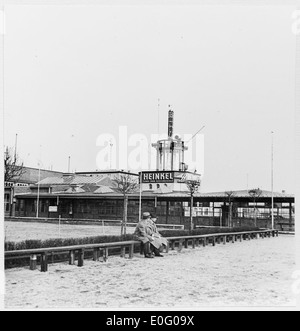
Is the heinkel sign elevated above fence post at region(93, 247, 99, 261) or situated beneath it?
elevated above

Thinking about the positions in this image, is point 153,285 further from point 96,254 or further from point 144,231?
point 144,231

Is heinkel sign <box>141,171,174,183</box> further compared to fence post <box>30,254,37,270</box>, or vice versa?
heinkel sign <box>141,171,174,183</box>

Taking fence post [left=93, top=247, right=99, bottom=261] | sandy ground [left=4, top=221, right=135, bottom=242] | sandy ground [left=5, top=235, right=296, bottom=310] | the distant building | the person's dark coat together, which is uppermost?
the distant building

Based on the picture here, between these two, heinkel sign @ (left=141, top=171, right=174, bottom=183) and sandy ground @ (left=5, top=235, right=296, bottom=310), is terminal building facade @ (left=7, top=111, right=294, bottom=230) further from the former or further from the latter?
sandy ground @ (left=5, top=235, right=296, bottom=310)

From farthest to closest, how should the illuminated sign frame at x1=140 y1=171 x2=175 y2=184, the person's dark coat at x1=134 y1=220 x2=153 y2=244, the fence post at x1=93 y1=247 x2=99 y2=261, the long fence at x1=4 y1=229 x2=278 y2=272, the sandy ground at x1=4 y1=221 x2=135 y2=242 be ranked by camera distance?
the illuminated sign frame at x1=140 y1=171 x2=175 y2=184
the sandy ground at x1=4 y1=221 x2=135 y2=242
the person's dark coat at x1=134 y1=220 x2=153 y2=244
the fence post at x1=93 y1=247 x2=99 y2=261
the long fence at x1=4 y1=229 x2=278 y2=272

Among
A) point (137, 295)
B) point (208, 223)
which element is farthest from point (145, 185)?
point (137, 295)

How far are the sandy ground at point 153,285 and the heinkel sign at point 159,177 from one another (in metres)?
31.4

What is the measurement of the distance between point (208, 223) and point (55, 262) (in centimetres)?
2294

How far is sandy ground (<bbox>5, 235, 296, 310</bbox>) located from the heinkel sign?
3144cm

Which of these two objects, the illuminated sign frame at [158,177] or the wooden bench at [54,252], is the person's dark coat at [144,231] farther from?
the illuminated sign frame at [158,177]

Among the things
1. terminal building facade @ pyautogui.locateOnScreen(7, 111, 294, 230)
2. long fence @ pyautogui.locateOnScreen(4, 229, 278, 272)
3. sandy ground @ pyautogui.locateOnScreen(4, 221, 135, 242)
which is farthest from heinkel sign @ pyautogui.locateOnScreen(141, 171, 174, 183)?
long fence @ pyautogui.locateOnScreen(4, 229, 278, 272)

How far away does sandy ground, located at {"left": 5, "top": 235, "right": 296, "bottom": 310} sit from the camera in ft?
21.3

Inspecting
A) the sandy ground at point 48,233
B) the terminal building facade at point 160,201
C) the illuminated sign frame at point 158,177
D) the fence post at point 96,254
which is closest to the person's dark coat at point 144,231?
the fence post at point 96,254

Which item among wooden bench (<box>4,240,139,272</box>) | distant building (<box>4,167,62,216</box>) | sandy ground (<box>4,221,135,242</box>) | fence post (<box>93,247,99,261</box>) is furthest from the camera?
distant building (<box>4,167,62,216</box>)
